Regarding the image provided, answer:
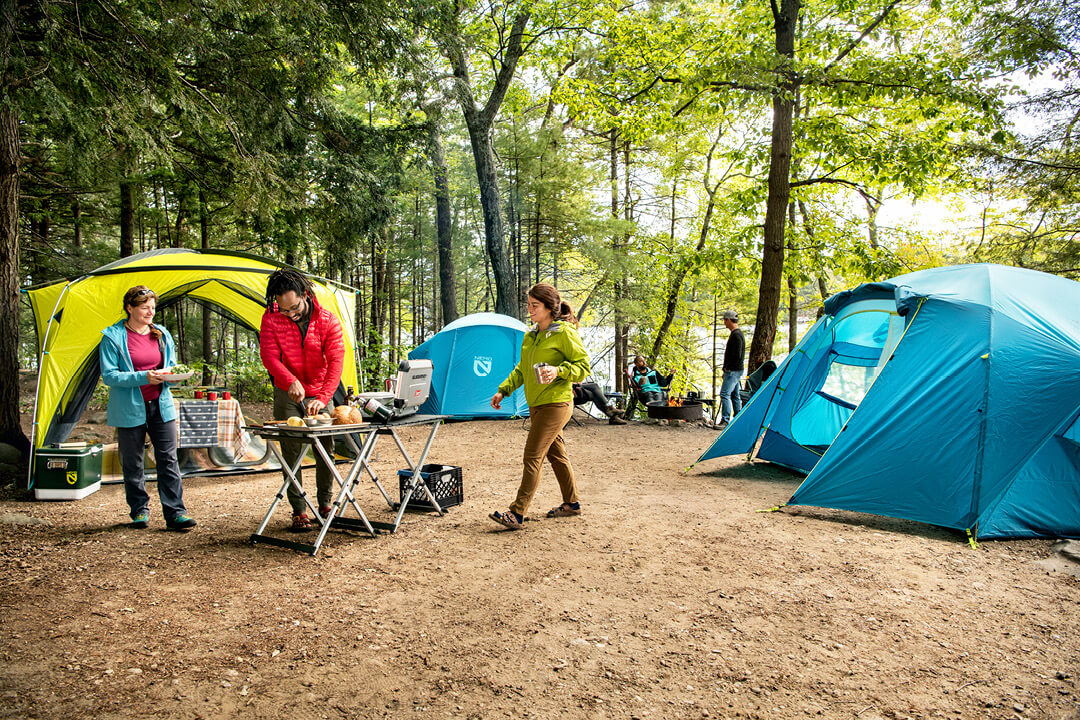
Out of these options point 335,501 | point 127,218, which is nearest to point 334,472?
point 335,501

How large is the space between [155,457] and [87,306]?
2442mm

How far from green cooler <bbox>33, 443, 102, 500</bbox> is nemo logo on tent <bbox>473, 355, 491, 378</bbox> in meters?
5.83

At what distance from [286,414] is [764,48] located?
7.31m

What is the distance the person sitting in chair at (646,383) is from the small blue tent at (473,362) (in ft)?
8.42

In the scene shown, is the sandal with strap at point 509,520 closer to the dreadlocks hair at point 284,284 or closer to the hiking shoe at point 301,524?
the hiking shoe at point 301,524

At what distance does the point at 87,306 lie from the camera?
5.66m

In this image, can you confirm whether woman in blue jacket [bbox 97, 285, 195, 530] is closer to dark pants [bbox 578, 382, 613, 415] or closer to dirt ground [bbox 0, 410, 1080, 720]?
dirt ground [bbox 0, 410, 1080, 720]

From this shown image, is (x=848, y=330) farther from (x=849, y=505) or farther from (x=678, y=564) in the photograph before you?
(x=678, y=564)

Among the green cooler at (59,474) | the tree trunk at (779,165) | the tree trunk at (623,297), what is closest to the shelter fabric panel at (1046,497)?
the tree trunk at (779,165)

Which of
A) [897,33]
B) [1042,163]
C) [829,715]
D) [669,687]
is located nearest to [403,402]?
[669,687]

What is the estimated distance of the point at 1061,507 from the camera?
13.4 feet

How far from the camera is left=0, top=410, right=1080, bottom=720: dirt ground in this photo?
7.25ft

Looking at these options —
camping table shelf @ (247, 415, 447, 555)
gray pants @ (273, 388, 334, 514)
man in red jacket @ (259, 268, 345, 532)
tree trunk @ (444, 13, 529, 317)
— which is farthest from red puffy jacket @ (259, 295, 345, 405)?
tree trunk @ (444, 13, 529, 317)

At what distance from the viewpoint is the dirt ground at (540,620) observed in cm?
221
